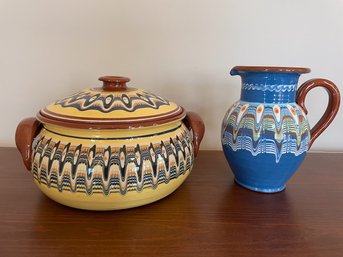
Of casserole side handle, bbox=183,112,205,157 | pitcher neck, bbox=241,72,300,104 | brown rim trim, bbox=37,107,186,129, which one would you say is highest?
pitcher neck, bbox=241,72,300,104

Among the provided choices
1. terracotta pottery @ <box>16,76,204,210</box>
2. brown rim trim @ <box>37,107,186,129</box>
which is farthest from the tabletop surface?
brown rim trim @ <box>37,107,186,129</box>

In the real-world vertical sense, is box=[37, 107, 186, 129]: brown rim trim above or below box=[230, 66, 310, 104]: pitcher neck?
below

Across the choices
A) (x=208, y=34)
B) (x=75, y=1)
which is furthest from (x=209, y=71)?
(x=75, y=1)

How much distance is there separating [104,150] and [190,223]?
168 millimetres

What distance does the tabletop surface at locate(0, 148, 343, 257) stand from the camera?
1.31 ft

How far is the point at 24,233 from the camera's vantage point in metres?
0.42

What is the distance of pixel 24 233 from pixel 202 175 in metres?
0.34

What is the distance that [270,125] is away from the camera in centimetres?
51

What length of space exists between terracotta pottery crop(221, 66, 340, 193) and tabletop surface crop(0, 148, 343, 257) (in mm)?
56

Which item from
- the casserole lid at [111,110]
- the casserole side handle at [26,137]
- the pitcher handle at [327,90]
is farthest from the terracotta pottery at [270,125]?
the casserole side handle at [26,137]

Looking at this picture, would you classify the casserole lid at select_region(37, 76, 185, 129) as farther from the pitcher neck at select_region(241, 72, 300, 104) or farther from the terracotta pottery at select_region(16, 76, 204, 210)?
the pitcher neck at select_region(241, 72, 300, 104)

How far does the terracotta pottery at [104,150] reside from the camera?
1.43 ft

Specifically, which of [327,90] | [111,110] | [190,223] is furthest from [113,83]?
[327,90]

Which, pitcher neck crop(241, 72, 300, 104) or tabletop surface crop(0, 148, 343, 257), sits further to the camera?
pitcher neck crop(241, 72, 300, 104)
